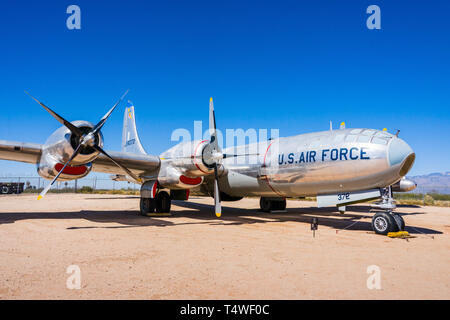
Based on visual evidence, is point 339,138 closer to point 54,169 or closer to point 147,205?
point 147,205

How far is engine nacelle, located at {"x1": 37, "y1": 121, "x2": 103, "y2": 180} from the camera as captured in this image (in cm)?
1027

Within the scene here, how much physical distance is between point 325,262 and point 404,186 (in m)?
20.5

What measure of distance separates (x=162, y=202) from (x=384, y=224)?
31.6ft

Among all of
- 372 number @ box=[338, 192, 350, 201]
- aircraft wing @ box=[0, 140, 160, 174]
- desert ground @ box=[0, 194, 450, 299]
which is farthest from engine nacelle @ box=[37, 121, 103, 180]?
372 number @ box=[338, 192, 350, 201]

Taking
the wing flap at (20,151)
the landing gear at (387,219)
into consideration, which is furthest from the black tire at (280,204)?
the wing flap at (20,151)

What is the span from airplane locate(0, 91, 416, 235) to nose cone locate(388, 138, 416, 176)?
0.09 feet

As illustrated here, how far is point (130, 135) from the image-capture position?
67.5ft

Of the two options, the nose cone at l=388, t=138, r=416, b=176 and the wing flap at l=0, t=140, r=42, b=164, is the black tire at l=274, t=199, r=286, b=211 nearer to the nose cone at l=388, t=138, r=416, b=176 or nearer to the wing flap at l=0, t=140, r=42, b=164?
the nose cone at l=388, t=138, r=416, b=176

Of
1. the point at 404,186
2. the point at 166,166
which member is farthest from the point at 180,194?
the point at 404,186

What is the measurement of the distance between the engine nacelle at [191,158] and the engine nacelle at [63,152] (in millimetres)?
3436

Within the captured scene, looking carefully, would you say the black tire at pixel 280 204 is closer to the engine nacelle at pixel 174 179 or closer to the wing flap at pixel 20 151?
the engine nacelle at pixel 174 179

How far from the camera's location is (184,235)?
8812 millimetres

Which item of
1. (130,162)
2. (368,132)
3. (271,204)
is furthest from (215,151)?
(271,204)
